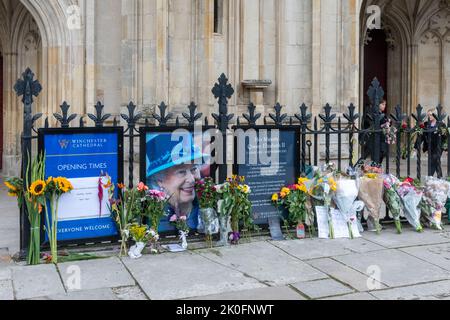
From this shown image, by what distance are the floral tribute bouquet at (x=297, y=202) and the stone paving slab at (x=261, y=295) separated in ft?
6.39

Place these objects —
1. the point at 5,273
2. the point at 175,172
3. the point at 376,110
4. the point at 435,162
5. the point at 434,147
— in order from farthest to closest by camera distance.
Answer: the point at 434,147 → the point at 435,162 → the point at 376,110 → the point at 175,172 → the point at 5,273

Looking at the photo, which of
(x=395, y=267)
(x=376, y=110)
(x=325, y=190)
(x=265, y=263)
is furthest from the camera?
(x=376, y=110)

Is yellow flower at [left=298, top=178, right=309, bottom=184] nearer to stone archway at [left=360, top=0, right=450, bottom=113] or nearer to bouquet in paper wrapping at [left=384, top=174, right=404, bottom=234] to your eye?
bouquet in paper wrapping at [left=384, top=174, right=404, bottom=234]

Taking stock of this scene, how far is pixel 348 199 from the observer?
6926 millimetres

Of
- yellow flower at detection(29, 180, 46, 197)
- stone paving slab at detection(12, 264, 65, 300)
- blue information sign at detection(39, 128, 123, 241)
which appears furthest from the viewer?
blue information sign at detection(39, 128, 123, 241)

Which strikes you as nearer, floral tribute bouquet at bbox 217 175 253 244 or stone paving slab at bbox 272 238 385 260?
stone paving slab at bbox 272 238 385 260

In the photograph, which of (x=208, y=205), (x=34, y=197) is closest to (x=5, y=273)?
(x=34, y=197)

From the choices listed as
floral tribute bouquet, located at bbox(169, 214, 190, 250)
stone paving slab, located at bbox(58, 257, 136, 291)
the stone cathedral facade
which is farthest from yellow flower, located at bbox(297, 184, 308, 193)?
the stone cathedral facade

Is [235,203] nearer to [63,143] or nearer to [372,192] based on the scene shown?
[372,192]

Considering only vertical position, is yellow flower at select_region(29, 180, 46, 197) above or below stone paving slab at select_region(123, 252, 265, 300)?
above

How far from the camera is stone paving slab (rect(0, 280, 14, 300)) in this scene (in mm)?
4797

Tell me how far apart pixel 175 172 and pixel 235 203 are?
76 centimetres

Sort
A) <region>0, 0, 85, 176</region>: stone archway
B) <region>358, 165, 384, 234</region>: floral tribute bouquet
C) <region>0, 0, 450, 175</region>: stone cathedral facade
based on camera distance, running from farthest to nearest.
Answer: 1. <region>0, 0, 85, 176</region>: stone archway
2. <region>0, 0, 450, 175</region>: stone cathedral facade
3. <region>358, 165, 384, 234</region>: floral tribute bouquet

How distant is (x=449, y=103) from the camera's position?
18.8m
